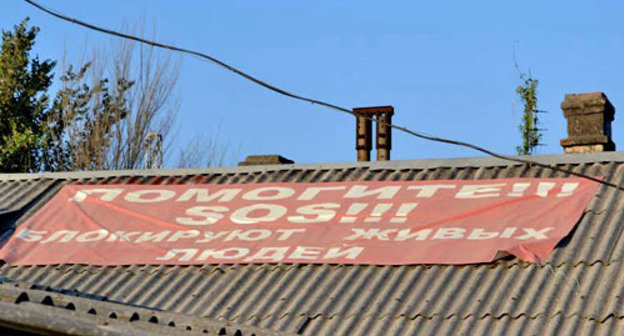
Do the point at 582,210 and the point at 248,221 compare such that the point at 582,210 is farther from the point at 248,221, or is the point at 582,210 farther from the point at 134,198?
the point at 134,198

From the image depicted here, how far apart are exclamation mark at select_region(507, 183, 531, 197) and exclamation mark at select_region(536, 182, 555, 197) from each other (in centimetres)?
17

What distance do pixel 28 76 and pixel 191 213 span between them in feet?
82.3

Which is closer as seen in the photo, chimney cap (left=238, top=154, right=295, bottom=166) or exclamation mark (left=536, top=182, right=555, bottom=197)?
exclamation mark (left=536, top=182, right=555, bottom=197)

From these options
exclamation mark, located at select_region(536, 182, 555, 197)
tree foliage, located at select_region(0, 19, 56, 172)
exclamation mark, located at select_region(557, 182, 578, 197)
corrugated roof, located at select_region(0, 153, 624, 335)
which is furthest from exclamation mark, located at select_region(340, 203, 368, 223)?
tree foliage, located at select_region(0, 19, 56, 172)

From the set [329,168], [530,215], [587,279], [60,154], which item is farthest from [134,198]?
[60,154]

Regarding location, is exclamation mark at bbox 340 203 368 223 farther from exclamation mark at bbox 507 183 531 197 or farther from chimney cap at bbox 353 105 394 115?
chimney cap at bbox 353 105 394 115

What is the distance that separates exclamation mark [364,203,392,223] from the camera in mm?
14766

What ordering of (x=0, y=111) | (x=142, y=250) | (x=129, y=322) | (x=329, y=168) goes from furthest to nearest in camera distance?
(x=0, y=111), (x=329, y=168), (x=142, y=250), (x=129, y=322)

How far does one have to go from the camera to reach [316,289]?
1338cm

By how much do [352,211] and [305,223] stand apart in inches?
25.7

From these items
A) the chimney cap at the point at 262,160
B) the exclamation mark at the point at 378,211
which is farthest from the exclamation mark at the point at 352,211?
the chimney cap at the point at 262,160

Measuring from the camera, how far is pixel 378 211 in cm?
1489

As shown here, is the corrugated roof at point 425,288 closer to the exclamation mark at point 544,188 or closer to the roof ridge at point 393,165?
the roof ridge at point 393,165

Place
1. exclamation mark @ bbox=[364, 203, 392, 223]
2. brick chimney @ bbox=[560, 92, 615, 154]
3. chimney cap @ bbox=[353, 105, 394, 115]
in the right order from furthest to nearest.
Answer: chimney cap @ bbox=[353, 105, 394, 115] < brick chimney @ bbox=[560, 92, 615, 154] < exclamation mark @ bbox=[364, 203, 392, 223]
